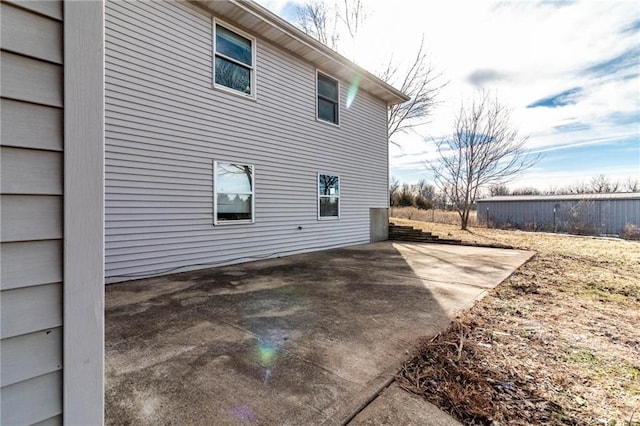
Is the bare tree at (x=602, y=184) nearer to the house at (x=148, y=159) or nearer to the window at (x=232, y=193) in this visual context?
the house at (x=148, y=159)

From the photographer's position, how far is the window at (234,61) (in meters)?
5.82

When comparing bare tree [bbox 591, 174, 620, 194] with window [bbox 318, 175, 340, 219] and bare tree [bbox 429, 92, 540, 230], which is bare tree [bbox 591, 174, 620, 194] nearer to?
bare tree [bbox 429, 92, 540, 230]

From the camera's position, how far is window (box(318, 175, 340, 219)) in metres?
8.12

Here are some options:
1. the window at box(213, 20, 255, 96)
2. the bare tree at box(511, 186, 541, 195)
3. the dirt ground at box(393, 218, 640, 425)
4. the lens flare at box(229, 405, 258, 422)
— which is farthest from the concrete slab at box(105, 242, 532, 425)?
the bare tree at box(511, 186, 541, 195)

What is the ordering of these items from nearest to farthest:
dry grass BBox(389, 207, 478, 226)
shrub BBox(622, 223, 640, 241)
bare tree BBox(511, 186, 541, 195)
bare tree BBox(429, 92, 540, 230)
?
shrub BBox(622, 223, 640, 241) < bare tree BBox(429, 92, 540, 230) < dry grass BBox(389, 207, 478, 226) < bare tree BBox(511, 186, 541, 195)

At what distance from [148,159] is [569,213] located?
65.7 feet

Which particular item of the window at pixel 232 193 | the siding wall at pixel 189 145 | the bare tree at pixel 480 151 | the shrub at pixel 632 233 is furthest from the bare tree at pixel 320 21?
the shrub at pixel 632 233

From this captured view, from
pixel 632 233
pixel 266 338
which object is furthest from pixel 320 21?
pixel 632 233

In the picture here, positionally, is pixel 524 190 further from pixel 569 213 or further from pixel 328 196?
pixel 328 196

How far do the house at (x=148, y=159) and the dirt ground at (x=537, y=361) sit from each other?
202cm

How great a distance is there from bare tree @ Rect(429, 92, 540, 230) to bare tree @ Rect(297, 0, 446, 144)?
1.98 meters

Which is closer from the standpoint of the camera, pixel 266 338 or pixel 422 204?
pixel 266 338

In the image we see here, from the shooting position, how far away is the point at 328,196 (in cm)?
834

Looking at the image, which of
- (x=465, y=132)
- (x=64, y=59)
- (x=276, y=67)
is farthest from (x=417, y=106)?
(x=64, y=59)
